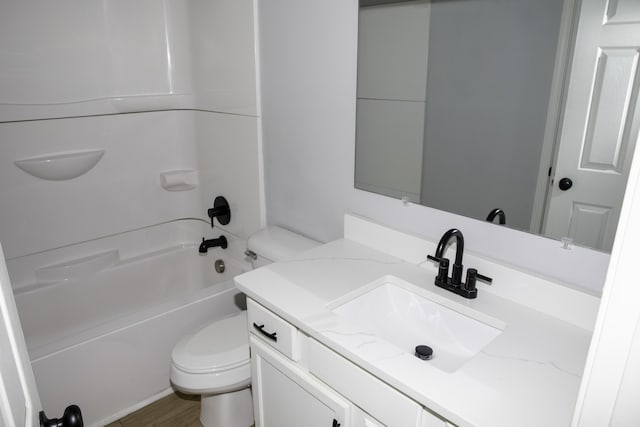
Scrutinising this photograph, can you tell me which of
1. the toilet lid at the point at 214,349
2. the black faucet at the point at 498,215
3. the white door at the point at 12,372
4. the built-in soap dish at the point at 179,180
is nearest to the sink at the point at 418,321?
the black faucet at the point at 498,215

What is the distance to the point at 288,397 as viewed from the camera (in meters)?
1.45

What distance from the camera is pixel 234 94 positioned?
88.9 inches

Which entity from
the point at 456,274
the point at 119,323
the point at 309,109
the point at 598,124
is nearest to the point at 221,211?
the point at 119,323

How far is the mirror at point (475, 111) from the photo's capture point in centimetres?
119

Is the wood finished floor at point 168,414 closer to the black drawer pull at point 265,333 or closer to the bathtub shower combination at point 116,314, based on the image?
the bathtub shower combination at point 116,314


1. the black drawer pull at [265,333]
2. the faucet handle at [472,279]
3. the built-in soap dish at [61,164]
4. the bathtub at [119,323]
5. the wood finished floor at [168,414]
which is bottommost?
the wood finished floor at [168,414]

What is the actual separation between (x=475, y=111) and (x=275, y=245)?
999 millimetres

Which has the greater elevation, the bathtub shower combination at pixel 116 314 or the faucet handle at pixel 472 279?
the faucet handle at pixel 472 279

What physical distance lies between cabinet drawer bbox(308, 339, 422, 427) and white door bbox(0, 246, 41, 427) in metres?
0.69

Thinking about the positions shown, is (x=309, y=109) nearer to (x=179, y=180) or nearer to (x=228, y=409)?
(x=179, y=180)

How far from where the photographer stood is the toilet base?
193cm

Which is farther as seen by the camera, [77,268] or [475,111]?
[77,268]

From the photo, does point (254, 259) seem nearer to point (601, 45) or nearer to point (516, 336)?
point (516, 336)

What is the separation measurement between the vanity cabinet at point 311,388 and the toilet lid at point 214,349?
0.67 feet
